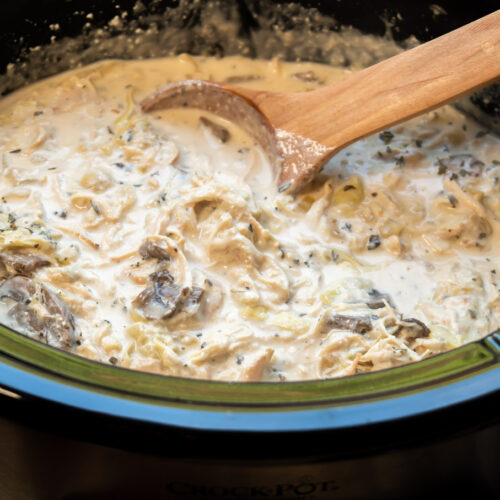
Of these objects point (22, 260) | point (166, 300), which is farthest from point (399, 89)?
point (22, 260)

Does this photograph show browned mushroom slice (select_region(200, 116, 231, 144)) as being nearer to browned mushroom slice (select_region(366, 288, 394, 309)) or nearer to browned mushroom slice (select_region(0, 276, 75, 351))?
browned mushroom slice (select_region(366, 288, 394, 309))

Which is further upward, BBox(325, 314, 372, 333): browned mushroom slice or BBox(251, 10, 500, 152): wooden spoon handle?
BBox(251, 10, 500, 152): wooden spoon handle

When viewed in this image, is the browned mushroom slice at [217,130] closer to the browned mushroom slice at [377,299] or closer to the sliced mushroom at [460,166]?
the sliced mushroom at [460,166]

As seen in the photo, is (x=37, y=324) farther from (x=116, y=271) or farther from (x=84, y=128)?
(x=84, y=128)

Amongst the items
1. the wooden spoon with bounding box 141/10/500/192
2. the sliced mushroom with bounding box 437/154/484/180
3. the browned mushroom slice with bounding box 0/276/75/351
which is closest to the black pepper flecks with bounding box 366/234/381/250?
the wooden spoon with bounding box 141/10/500/192

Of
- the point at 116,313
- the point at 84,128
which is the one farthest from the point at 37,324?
the point at 84,128

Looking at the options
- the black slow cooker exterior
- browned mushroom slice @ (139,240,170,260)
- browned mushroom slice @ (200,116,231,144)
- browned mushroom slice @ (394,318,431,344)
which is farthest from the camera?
browned mushroom slice @ (200,116,231,144)

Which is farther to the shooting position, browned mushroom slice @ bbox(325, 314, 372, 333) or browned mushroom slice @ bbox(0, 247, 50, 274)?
browned mushroom slice @ bbox(0, 247, 50, 274)

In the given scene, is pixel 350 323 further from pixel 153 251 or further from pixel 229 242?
pixel 153 251
